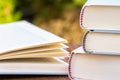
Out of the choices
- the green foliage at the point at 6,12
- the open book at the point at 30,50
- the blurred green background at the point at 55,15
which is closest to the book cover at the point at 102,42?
the open book at the point at 30,50

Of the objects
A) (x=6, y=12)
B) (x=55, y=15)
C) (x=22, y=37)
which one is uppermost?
(x=55, y=15)

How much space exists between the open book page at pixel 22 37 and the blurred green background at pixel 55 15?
93.3 inches

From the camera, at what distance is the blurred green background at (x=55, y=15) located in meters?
3.78

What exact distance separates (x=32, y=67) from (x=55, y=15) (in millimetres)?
3048

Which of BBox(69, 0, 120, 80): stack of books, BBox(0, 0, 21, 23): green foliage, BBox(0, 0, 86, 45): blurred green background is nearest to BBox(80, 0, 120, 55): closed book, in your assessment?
BBox(69, 0, 120, 80): stack of books

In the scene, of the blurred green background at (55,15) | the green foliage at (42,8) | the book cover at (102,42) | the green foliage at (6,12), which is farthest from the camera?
the green foliage at (42,8)

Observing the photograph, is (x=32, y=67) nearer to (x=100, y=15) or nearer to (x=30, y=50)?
(x=30, y=50)

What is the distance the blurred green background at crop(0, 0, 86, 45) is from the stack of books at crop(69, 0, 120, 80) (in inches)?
104

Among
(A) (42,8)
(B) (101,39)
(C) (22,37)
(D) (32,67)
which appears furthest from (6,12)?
(B) (101,39)

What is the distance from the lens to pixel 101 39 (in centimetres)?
97

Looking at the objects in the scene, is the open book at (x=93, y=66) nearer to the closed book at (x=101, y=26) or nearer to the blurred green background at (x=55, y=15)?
the closed book at (x=101, y=26)

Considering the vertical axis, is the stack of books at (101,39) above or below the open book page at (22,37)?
below

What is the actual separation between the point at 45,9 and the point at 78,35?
1.58 feet

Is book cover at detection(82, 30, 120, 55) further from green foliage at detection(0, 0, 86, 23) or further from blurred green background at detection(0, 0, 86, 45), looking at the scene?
green foliage at detection(0, 0, 86, 23)
